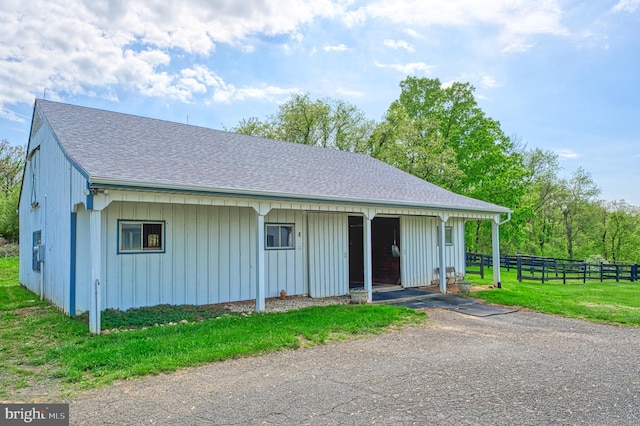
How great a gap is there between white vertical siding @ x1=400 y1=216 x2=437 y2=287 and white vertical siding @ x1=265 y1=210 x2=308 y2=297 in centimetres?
347

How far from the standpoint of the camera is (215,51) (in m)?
15.8

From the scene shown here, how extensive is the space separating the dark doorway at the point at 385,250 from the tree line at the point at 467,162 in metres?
11.2

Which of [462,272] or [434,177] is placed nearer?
[462,272]

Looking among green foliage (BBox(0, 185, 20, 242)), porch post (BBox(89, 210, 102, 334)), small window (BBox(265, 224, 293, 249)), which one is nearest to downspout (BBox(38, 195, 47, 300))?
porch post (BBox(89, 210, 102, 334))

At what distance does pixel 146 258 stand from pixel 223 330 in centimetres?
283

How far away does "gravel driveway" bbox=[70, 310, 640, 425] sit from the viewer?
11.6 ft

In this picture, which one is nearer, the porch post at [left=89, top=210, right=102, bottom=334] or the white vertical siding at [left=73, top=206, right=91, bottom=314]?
the porch post at [left=89, top=210, right=102, bottom=334]

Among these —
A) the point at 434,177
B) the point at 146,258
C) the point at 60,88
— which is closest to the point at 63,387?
the point at 146,258

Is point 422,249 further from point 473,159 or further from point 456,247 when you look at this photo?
point 473,159

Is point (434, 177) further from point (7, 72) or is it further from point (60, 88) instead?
point (7, 72)

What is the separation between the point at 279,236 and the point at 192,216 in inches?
87.7

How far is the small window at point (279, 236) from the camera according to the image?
9977 mm

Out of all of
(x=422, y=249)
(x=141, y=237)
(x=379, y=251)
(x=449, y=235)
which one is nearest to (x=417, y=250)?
(x=422, y=249)

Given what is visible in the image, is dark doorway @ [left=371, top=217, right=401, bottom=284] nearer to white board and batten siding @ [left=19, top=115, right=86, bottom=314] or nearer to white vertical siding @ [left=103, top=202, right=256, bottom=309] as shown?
white vertical siding @ [left=103, top=202, right=256, bottom=309]
